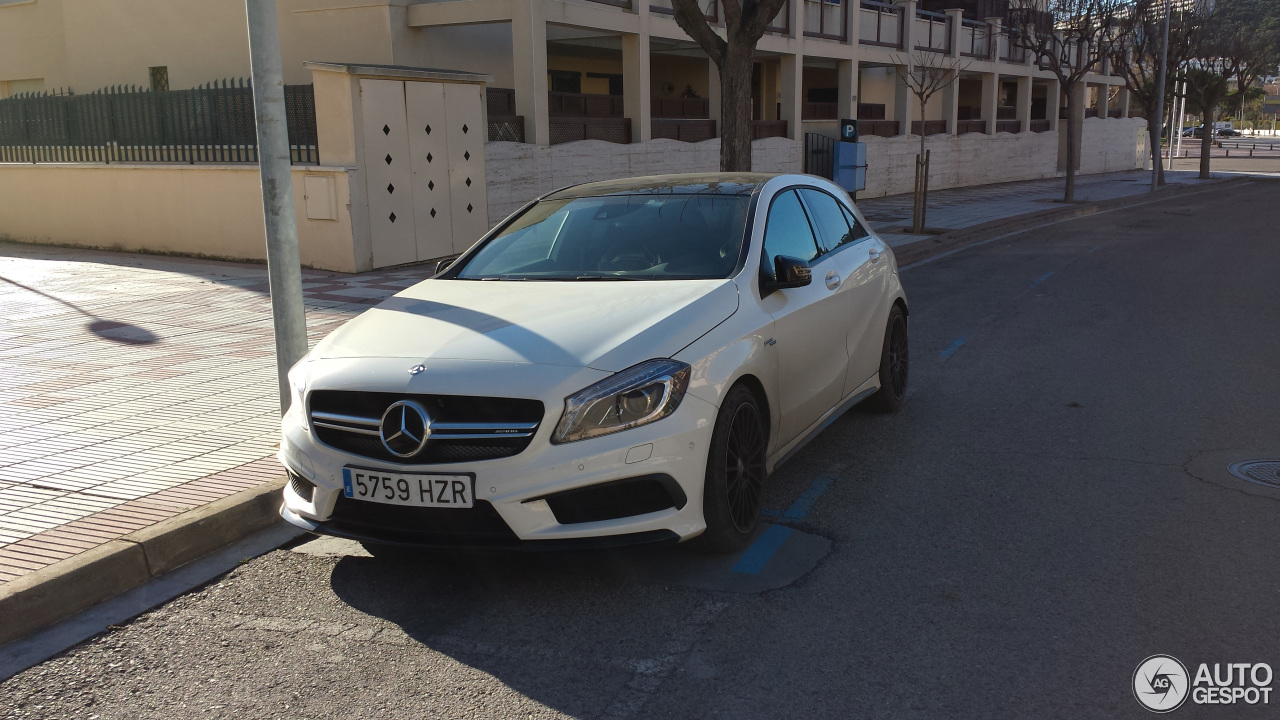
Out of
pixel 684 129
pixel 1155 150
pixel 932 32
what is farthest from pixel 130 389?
pixel 1155 150

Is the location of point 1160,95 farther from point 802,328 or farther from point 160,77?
point 802,328

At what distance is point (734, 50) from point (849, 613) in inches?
479

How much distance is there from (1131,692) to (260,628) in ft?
10.1

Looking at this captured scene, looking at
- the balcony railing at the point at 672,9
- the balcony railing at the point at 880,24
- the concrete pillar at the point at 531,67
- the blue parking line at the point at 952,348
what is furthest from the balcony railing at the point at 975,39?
the blue parking line at the point at 952,348

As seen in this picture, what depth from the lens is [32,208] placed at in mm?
17969

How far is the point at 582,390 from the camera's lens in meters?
4.00

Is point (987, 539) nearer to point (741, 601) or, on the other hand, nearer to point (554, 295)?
point (741, 601)

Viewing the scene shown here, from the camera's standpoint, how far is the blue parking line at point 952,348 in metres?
9.02

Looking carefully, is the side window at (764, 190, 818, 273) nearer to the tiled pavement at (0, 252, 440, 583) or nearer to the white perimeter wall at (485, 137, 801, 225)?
the tiled pavement at (0, 252, 440, 583)

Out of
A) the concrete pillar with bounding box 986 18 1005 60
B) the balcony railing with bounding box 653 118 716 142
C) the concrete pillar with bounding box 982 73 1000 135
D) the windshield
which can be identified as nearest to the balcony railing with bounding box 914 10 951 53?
the concrete pillar with bounding box 986 18 1005 60

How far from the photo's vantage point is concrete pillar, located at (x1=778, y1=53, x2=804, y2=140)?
2694cm

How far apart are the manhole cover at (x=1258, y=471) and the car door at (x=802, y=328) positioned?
209cm

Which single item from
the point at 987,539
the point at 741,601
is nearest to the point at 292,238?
the point at 741,601

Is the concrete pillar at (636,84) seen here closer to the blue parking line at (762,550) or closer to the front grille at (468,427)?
the blue parking line at (762,550)
